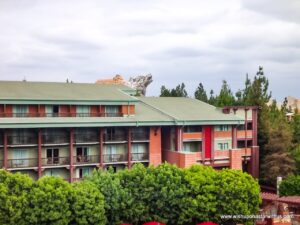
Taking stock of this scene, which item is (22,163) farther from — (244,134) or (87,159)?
(244,134)

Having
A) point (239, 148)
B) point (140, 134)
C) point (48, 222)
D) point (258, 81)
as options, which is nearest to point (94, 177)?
point (48, 222)

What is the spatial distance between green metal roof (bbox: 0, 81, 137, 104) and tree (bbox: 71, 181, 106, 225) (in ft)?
38.1

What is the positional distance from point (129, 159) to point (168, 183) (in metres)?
11.0

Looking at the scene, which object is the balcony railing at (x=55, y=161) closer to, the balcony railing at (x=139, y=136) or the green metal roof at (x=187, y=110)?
the balcony railing at (x=139, y=136)

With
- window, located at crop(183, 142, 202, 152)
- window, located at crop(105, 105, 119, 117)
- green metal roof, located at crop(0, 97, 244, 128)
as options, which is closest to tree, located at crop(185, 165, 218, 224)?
green metal roof, located at crop(0, 97, 244, 128)

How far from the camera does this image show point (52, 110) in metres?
40.0

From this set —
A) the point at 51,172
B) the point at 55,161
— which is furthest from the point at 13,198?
the point at 51,172

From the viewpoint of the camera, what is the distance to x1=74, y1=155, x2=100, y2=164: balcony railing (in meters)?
40.5

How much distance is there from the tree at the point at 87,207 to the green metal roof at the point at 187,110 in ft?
50.6

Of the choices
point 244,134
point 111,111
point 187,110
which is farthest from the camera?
point 244,134

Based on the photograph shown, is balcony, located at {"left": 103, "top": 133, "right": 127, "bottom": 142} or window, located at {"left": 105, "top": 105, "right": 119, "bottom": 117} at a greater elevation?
window, located at {"left": 105, "top": 105, "right": 119, "bottom": 117}

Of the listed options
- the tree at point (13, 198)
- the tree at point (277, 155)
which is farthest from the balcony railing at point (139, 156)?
the tree at point (13, 198)

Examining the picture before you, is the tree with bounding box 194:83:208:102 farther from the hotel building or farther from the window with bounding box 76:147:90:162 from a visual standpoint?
the window with bounding box 76:147:90:162

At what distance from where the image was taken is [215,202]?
32.2m
